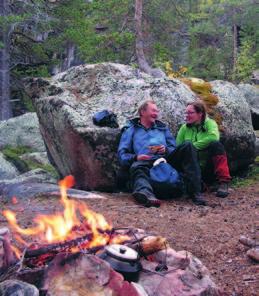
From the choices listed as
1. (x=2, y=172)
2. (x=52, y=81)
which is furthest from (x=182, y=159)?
(x=2, y=172)

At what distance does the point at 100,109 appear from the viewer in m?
8.42

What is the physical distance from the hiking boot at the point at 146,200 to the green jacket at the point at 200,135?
156 centimetres

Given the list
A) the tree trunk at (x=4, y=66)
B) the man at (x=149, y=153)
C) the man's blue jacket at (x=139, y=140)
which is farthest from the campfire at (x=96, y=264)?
the tree trunk at (x=4, y=66)

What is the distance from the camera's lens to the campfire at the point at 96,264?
118 inches

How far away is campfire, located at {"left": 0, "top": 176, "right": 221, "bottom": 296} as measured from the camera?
118 inches

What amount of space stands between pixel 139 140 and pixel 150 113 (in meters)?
0.48

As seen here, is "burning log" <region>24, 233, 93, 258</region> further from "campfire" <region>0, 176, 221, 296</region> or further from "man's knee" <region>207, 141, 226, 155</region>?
"man's knee" <region>207, 141, 226, 155</region>

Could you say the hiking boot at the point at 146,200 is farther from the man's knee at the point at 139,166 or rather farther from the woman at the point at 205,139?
the woman at the point at 205,139

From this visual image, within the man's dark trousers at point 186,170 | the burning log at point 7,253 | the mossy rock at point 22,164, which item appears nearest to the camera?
the burning log at point 7,253

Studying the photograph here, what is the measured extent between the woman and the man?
1.27ft

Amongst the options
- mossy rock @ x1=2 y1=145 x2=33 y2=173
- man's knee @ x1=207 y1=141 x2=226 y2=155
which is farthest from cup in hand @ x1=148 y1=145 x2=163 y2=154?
mossy rock @ x1=2 y1=145 x2=33 y2=173

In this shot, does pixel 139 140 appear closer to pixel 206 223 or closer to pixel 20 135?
pixel 206 223

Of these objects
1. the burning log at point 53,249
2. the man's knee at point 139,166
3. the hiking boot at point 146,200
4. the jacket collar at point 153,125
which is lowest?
the hiking boot at point 146,200

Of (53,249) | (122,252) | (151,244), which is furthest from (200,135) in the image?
(53,249)
